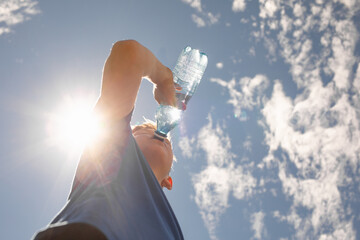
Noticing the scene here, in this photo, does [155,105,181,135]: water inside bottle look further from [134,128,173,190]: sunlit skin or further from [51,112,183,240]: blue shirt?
[51,112,183,240]: blue shirt

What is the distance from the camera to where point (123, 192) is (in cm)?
137

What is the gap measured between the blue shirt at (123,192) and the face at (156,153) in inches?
17.0

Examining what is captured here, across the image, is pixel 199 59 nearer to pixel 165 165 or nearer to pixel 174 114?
pixel 174 114

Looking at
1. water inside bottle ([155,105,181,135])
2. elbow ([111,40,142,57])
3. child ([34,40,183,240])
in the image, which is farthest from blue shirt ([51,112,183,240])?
water inside bottle ([155,105,181,135])

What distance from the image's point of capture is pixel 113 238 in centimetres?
101

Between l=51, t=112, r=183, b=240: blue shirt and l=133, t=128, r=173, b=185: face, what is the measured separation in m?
0.43

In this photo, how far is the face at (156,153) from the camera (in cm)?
203

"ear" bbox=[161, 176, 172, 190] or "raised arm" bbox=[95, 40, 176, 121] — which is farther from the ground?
"raised arm" bbox=[95, 40, 176, 121]

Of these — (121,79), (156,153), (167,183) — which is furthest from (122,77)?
(167,183)

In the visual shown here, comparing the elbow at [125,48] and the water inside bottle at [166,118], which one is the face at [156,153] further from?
the elbow at [125,48]

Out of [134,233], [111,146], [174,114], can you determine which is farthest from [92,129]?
[174,114]

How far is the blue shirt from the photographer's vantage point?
1186 mm

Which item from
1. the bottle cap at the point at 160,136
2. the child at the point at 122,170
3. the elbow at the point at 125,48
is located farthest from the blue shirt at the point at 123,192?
the bottle cap at the point at 160,136

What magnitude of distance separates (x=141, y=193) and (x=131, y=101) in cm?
53
